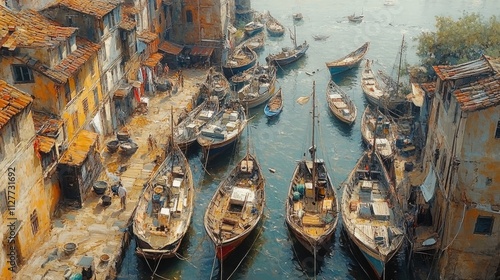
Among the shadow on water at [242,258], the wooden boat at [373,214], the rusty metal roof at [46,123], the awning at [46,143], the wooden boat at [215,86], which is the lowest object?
the shadow on water at [242,258]

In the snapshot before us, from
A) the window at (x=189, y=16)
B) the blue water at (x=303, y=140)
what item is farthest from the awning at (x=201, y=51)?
the blue water at (x=303, y=140)

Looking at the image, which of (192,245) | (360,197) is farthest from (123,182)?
(360,197)

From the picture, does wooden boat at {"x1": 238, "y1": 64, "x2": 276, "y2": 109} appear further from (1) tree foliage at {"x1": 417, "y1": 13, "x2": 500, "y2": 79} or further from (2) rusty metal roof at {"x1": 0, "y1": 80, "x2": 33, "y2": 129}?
(2) rusty metal roof at {"x1": 0, "y1": 80, "x2": 33, "y2": 129}

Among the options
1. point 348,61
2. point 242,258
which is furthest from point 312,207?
point 348,61

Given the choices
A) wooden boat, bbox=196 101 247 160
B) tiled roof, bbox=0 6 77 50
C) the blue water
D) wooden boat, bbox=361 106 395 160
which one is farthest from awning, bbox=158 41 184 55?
tiled roof, bbox=0 6 77 50

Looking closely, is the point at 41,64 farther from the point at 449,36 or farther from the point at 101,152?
the point at 449,36

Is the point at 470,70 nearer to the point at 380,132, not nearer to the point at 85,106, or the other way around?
the point at 380,132

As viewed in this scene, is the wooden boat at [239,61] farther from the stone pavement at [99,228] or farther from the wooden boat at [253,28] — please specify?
the stone pavement at [99,228]
